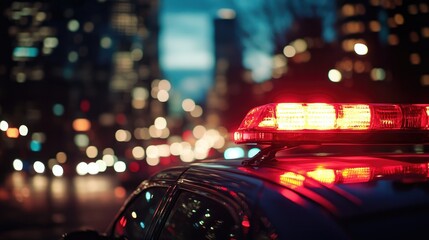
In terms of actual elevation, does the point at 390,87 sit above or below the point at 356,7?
below

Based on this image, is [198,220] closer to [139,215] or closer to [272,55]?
[139,215]

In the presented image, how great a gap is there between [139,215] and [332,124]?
64.4 inches

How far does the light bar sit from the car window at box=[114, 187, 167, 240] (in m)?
0.99

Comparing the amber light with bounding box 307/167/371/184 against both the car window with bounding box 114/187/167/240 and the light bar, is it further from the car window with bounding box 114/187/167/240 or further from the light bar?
the car window with bounding box 114/187/167/240

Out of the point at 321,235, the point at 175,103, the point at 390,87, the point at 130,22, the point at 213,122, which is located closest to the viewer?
the point at 321,235

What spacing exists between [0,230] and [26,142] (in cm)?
1280

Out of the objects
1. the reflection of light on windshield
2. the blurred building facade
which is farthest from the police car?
the blurred building facade

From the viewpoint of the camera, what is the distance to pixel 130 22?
13562cm

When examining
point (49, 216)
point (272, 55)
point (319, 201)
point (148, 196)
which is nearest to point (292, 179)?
point (319, 201)

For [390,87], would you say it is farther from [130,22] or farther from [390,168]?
[130,22]

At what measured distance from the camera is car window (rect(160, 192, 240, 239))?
2960 millimetres

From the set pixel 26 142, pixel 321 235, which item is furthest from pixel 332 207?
pixel 26 142

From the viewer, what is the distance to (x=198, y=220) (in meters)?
3.30

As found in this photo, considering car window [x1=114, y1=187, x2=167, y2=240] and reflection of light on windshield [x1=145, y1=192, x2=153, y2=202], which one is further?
reflection of light on windshield [x1=145, y1=192, x2=153, y2=202]
